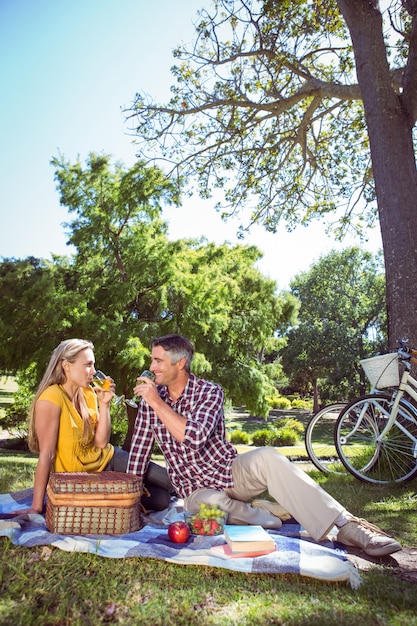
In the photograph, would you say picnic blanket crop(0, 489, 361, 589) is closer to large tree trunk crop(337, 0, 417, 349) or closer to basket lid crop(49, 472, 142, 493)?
basket lid crop(49, 472, 142, 493)

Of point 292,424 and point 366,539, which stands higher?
point 366,539

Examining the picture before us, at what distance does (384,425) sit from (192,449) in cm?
254

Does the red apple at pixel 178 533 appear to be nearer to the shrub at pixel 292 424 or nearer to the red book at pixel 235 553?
the red book at pixel 235 553

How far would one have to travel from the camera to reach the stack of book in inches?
108

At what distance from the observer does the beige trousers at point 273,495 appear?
3004mm

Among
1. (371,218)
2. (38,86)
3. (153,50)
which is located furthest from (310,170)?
(38,86)

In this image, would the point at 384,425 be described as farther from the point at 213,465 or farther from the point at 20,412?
the point at 20,412

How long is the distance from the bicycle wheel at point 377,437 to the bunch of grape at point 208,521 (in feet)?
7.18

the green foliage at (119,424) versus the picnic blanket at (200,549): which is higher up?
the picnic blanket at (200,549)

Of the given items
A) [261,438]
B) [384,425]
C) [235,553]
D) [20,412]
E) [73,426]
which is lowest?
[261,438]

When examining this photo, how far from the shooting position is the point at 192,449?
329cm

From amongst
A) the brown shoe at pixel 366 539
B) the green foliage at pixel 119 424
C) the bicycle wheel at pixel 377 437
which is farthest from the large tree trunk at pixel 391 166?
the green foliage at pixel 119 424

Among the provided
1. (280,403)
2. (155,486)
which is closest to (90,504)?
(155,486)

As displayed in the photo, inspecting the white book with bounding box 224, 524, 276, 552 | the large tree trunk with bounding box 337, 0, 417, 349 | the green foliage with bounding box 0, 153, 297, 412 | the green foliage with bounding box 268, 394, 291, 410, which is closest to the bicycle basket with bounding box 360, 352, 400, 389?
the large tree trunk with bounding box 337, 0, 417, 349
